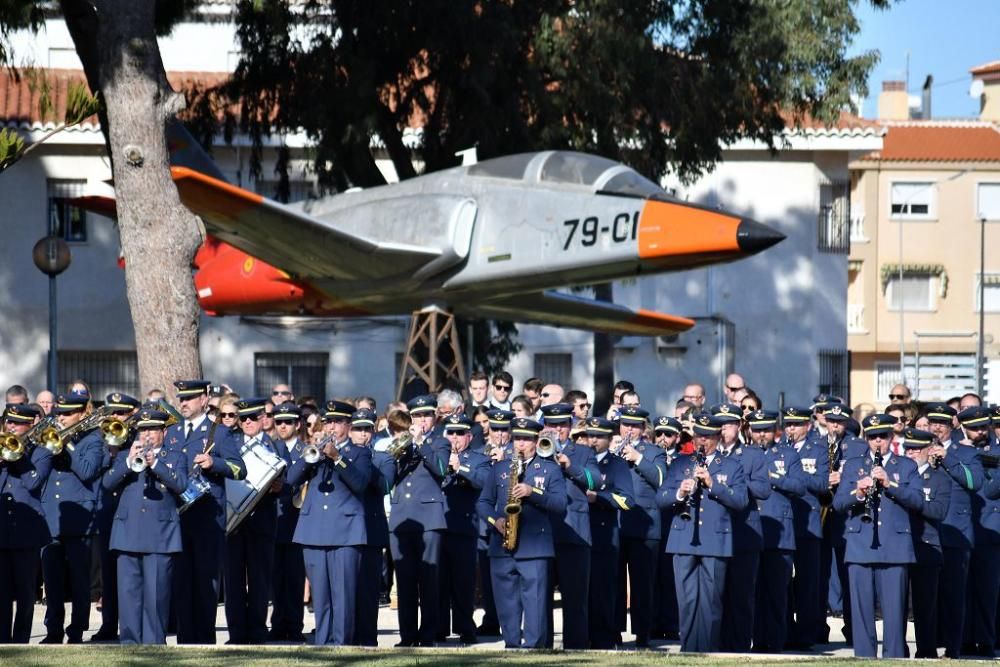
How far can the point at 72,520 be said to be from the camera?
12617mm

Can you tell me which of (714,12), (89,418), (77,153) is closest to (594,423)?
(89,418)

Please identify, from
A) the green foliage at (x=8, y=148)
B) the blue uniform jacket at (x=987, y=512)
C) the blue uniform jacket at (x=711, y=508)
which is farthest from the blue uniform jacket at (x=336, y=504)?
the blue uniform jacket at (x=987, y=512)

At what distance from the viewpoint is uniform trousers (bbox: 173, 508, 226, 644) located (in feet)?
39.5

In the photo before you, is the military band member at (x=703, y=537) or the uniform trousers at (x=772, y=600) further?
the uniform trousers at (x=772, y=600)

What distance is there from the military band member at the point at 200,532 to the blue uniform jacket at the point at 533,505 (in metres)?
1.60

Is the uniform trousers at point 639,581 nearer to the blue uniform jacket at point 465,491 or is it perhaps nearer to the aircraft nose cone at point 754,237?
the blue uniform jacket at point 465,491

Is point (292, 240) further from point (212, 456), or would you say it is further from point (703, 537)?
point (703, 537)

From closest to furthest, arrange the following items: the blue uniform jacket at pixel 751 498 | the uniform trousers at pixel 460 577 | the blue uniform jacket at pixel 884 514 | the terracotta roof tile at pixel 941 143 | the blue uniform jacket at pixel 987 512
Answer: the blue uniform jacket at pixel 884 514, the blue uniform jacket at pixel 751 498, the blue uniform jacket at pixel 987 512, the uniform trousers at pixel 460 577, the terracotta roof tile at pixel 941 143

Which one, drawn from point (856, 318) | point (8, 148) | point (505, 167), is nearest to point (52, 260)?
point (505, 167)

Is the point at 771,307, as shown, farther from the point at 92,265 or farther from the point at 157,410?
the point at 157,410

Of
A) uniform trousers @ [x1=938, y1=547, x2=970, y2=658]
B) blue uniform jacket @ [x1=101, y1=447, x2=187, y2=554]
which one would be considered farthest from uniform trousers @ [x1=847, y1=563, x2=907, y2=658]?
blue uniform jacket @ [x1=101, y1=447, x2=187, y2=554]

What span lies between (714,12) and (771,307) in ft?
54.7

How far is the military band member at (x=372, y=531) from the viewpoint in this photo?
39.0 feet

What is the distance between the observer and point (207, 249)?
2430 centimetres
